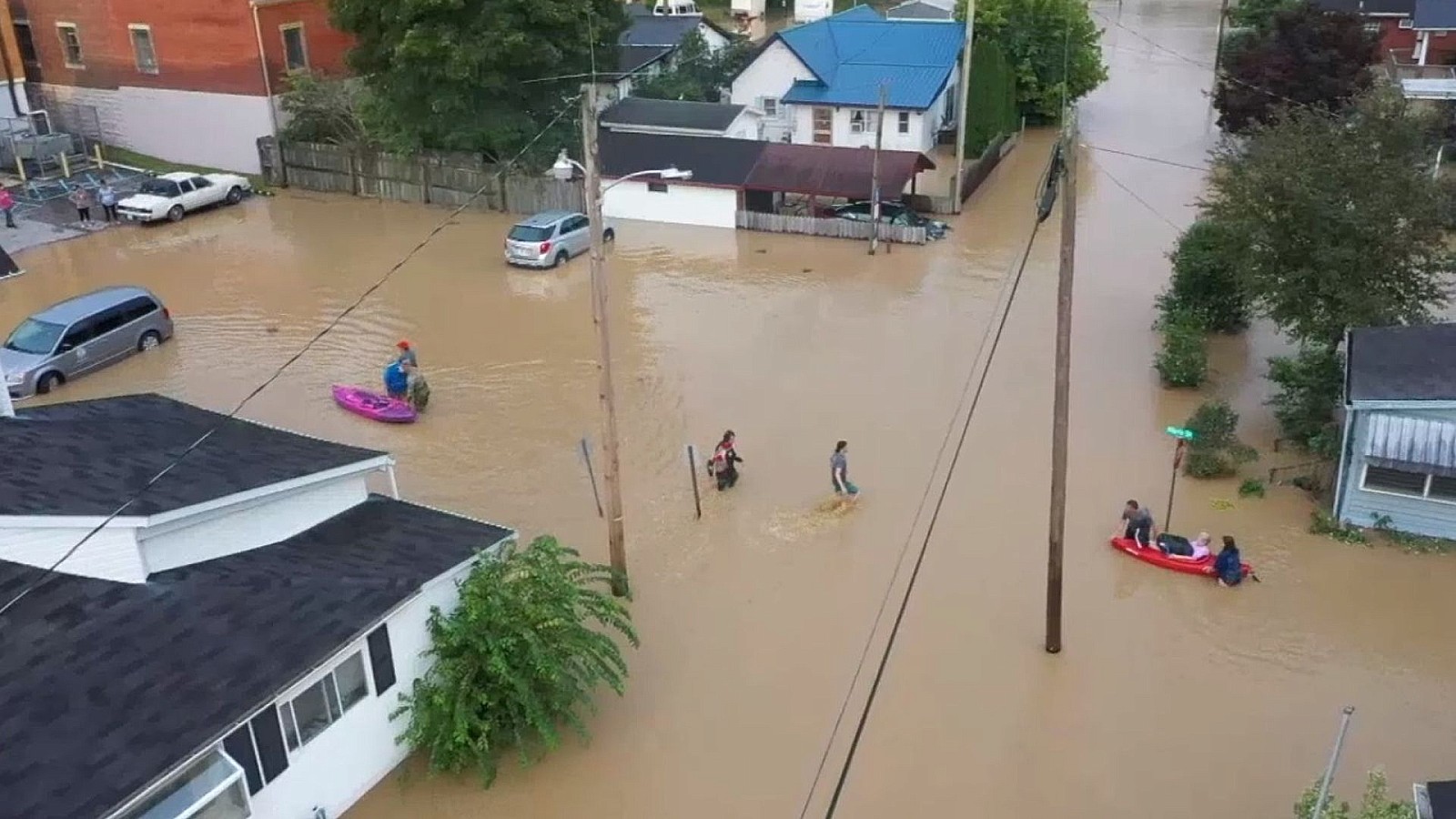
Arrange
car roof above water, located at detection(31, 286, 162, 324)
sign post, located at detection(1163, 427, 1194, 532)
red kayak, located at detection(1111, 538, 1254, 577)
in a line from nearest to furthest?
red kayak, located at detection(1111, 538, 1254, 577), sign post, located at detection(1163, 427, 1194, 532), car roof above water, located at detection(31, 286, 162, 324)

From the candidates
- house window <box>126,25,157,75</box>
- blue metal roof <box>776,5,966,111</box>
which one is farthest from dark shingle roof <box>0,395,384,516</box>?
blue metal roof <box>776,5,966,111</box>

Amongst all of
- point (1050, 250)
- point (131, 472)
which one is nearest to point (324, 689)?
point (131, 472)

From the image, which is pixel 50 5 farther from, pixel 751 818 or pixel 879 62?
pixel 751 818

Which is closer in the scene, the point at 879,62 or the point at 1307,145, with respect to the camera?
the point at 1307,145

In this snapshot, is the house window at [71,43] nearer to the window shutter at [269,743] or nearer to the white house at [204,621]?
the white house at [204,621]

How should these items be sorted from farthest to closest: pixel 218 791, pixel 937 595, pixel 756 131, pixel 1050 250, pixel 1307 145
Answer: pixel 756 131, pixel 1050 250, pixel 1307 145, pixel 937 595, pixel 218 791

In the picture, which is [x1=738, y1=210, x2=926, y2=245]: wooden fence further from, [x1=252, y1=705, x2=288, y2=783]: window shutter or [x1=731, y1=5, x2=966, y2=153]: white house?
[x1=252, y1=705, x2=288, y2=783]: window shutter
